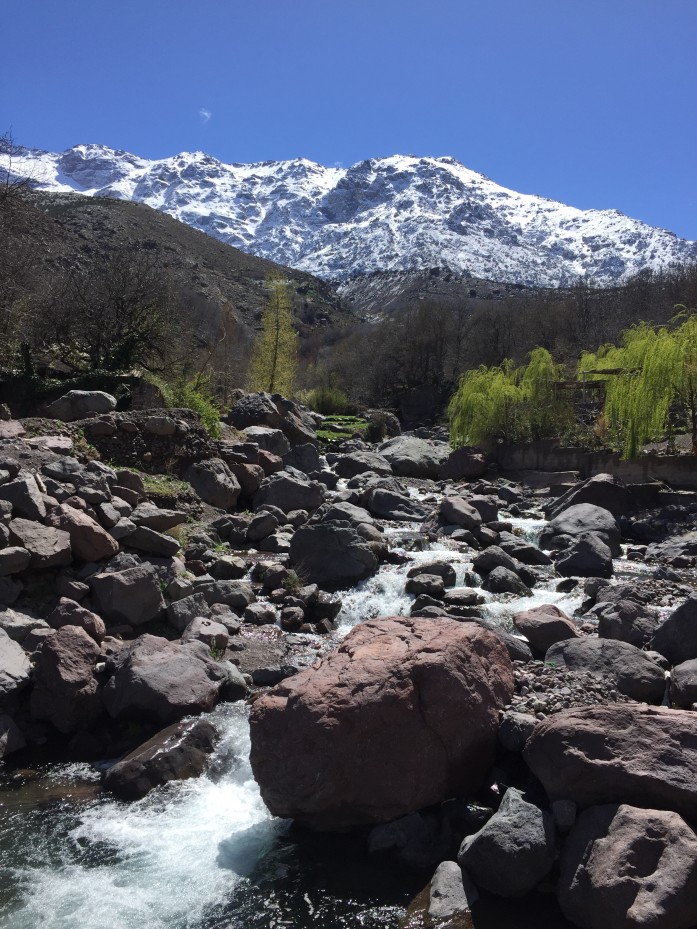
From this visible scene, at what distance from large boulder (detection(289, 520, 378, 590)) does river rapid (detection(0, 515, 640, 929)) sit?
5.17m

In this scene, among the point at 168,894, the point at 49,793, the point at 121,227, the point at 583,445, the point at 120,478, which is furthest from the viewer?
the point at 121,227

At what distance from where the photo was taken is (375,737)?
5.59m

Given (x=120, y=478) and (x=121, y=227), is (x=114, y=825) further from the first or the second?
(x=121, y=227)

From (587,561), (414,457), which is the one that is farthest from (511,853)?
(414,457)

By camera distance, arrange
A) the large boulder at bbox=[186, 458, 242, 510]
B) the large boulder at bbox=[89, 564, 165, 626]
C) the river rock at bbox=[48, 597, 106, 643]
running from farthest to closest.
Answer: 1. the large boulder at bbox=[186, 458, 242, 510]
2. the large boulder at bbox=[89, 564, 165, 626]
3. the river rock at bbox=[48, 597, 106, 643]

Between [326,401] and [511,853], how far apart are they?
40384 millimetres

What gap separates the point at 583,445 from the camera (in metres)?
25.6

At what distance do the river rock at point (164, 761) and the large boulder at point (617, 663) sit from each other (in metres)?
3.82

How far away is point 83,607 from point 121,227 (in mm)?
89160

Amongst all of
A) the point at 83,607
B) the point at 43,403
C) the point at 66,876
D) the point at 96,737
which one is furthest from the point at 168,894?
the point at 43,403

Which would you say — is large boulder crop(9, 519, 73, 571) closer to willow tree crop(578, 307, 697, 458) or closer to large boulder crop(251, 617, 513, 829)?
large boulder crop(251, 617, 513, 829)

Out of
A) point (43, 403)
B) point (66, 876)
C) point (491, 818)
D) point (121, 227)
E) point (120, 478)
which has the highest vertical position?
point (121, 227)

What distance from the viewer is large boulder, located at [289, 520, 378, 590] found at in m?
11.9

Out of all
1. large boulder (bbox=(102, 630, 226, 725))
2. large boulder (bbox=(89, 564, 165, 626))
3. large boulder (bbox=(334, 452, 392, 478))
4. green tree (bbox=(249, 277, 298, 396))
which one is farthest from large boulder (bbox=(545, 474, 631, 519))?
green tree (bbox=(249, 277, 298, 396))
